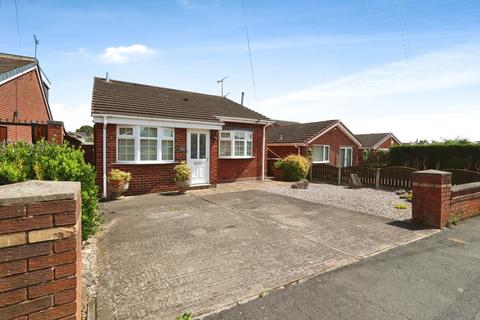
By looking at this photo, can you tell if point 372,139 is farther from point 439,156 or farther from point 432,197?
point 432,197

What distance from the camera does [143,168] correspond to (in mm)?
9781

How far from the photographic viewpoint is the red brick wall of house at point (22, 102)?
32.9 feet

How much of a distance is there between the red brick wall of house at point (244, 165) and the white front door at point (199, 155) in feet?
6.17

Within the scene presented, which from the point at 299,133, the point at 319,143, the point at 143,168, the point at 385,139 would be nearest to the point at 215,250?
the point at 143,168

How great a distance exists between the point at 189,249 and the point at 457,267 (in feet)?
13.9

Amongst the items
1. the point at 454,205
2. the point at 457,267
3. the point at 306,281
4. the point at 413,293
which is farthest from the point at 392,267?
the point at 454,205

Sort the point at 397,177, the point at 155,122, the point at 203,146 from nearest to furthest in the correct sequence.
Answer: the point at 155,122 < the point at 203,146 < the point at 397,177

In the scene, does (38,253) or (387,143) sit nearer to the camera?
(38,253)

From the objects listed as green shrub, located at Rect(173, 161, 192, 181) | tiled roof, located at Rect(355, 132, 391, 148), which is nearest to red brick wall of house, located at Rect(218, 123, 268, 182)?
green shrub, located at Rect(173, 161, 192, 181)

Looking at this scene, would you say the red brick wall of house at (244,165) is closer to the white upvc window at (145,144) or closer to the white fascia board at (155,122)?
the white fascia board at (155,122)

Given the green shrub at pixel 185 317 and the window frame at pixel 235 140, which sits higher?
the window frame at pixel 235 140

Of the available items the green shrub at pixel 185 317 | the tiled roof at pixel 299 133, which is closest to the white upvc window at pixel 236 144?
the tiled roof at pixel 299 133

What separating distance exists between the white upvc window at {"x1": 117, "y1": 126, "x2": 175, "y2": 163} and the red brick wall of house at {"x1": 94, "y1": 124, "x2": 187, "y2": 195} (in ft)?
0.65

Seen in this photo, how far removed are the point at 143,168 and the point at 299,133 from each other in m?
13.1
